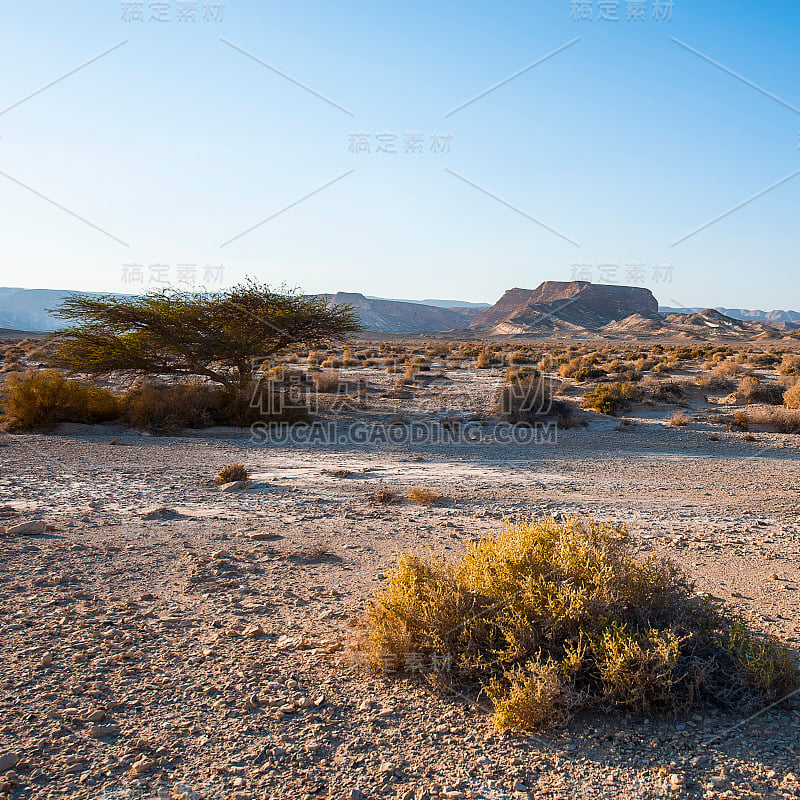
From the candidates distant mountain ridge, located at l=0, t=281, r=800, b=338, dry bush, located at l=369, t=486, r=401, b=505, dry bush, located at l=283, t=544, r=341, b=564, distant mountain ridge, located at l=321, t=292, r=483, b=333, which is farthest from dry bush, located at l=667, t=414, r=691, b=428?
distant mountain ridge, located at l=321, t=292, r=483, b=333

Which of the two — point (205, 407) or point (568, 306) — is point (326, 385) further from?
point (568, 306)

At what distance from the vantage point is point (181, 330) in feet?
53.1

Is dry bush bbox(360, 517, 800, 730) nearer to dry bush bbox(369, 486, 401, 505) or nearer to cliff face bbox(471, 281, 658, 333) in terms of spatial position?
dry bush bbox(369, 486, 401, 505)

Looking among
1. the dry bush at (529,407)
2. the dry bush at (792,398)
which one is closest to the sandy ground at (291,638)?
the dry bush at (529,407)

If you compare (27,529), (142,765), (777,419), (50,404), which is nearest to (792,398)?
(777,419)

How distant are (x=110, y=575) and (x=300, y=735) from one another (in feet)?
9.53

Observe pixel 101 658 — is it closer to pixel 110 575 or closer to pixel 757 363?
pixel 110 575

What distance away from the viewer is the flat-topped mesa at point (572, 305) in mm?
105575

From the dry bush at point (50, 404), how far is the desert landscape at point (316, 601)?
187 mm

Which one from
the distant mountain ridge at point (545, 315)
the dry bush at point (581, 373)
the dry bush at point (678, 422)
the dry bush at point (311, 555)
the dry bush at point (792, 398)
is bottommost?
the dry bush at point (311, 555)

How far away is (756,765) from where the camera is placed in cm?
279

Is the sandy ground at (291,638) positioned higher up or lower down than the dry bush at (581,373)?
lower down

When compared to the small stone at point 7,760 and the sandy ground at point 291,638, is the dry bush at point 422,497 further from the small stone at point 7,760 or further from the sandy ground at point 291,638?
the small stone at point 7,760

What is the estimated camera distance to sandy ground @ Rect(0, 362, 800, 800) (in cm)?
280
